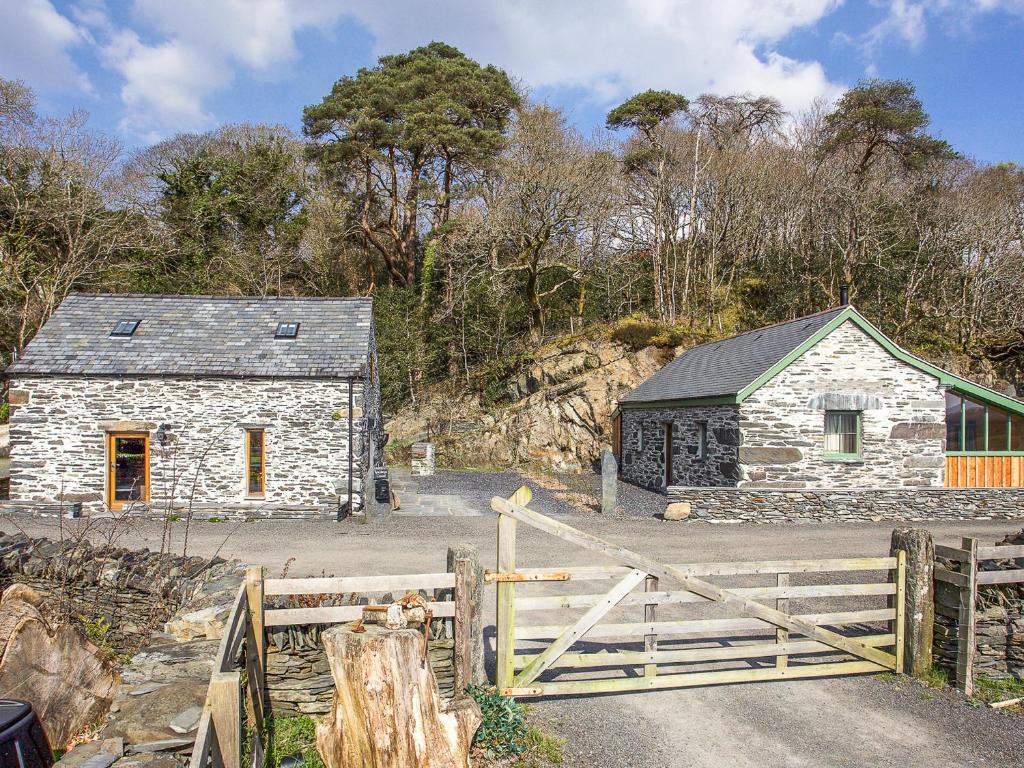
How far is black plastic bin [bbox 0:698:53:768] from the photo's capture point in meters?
3.62

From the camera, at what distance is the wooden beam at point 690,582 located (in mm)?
5566

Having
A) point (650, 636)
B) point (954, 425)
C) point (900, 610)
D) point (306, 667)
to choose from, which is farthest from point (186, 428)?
point (954, 425)

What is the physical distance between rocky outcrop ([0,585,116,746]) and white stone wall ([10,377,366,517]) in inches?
403

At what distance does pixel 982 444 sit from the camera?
1758 centimetres

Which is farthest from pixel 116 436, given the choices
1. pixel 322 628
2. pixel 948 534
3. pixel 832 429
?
pixel 948 534

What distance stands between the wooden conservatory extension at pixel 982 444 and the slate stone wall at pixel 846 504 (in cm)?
107

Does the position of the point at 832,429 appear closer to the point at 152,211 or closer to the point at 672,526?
the point at 672,526

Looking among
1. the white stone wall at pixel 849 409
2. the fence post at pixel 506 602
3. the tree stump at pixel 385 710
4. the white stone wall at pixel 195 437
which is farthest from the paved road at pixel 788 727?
the white stone wall at pixel 849 409

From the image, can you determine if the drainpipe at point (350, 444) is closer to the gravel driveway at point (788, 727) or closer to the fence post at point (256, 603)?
the gravel driveway at point (788, 727)

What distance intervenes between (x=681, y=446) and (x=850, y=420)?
4621 millimetres

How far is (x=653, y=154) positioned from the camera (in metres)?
29.1

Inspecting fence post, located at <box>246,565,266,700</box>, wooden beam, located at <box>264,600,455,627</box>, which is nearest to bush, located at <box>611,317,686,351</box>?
wooden beam, located at <box>264,600,455,627</box>

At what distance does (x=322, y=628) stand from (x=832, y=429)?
50.3ft

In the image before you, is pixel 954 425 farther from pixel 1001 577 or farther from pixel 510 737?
pixel 510 737
